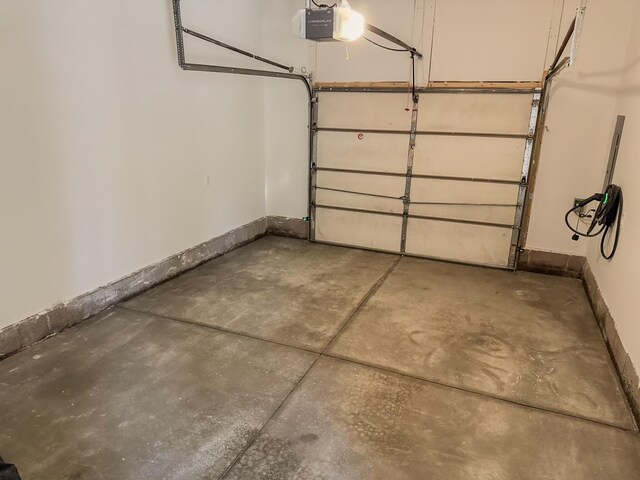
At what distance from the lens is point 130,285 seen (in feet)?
13.6

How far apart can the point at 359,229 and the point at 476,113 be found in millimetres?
1984

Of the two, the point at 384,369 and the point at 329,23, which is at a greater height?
the point at 329,23

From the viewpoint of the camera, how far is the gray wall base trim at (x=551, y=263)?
4.96m

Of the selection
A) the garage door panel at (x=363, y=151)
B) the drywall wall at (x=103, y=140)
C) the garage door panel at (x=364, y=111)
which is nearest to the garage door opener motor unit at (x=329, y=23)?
the drywall wall at (x=103, y=140)

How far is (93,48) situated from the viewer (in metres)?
3.48

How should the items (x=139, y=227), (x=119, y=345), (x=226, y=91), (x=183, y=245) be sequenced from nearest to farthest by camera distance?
(x=119, y=345) → (x=139, y=227) → (x=183, y=245) → (x=226, y=91)

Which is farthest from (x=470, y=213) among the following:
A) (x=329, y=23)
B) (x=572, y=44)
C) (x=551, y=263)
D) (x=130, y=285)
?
(x=130, y=285)

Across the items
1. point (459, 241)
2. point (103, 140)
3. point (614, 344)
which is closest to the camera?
point (614, 344)

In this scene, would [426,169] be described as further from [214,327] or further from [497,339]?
[214,327]

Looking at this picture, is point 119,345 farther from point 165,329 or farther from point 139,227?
point 139,227

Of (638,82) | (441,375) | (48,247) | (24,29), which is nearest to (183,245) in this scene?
(48,247)

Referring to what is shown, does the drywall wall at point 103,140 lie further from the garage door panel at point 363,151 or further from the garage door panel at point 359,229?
the garage door panel at point 359,229

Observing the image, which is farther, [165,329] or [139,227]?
[139,227]

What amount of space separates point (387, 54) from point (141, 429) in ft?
15.0
